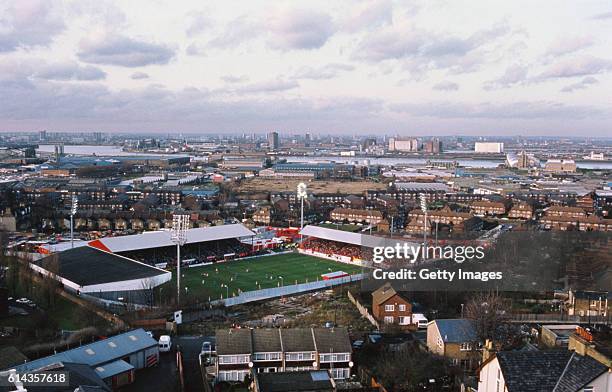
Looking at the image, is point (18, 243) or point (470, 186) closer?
point (18, 243)

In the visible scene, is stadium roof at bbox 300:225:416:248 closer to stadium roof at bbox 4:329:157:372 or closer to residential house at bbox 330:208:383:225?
residential house at bbox 330:208:383:225

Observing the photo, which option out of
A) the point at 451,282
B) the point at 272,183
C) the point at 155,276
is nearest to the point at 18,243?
the point at 155,276

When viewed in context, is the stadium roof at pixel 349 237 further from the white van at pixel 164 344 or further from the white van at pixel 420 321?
the white van at pixel 164 344

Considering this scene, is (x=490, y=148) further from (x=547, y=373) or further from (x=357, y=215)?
(x=547, y=373)

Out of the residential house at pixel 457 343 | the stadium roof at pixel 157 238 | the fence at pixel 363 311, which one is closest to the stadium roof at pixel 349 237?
the stadium roof at pixel 157 238

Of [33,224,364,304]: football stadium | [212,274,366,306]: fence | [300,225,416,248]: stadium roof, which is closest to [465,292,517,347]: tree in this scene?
[212,274,366,306]: fence

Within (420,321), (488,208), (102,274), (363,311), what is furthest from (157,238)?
(488,208)

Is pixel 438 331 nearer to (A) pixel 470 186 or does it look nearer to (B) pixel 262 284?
A: (B) pixel 262 284
